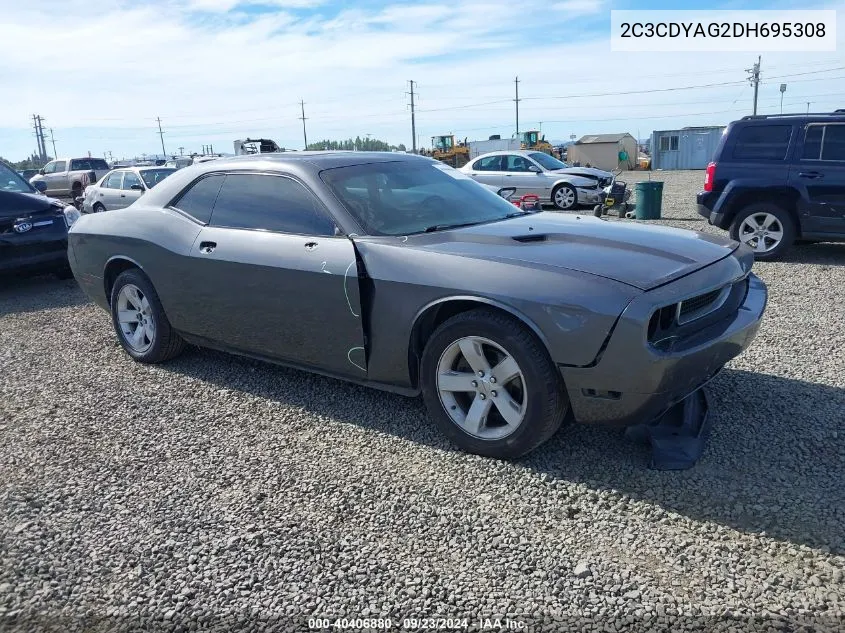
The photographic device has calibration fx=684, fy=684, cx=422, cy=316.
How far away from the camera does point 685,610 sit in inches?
91.4

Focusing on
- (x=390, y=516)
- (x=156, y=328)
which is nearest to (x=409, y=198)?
(x=390, y=516)

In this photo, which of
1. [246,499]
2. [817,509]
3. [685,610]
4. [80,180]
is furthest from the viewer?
[80,180]

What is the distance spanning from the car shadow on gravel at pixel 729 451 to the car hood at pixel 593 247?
845 mm

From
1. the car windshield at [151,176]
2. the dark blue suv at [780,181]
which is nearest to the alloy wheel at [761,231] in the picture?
the dark blue suv at [780,181]

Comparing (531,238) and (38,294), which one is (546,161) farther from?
(531,238)

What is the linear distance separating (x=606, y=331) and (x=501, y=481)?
0.88 metres

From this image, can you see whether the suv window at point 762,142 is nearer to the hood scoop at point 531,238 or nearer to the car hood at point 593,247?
the car hood at point 593,247

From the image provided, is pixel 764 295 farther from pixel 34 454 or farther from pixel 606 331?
pixel 34 454

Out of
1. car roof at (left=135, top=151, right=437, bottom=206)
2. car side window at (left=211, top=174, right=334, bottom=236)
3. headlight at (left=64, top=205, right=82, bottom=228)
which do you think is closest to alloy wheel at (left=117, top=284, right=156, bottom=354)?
car roof at (left=135, top=151, right=437, bottom=206)

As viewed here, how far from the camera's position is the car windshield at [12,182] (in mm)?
8688

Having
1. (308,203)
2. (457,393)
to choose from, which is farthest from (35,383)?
(457,393)

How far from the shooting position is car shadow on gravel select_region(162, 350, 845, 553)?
9.45 feet

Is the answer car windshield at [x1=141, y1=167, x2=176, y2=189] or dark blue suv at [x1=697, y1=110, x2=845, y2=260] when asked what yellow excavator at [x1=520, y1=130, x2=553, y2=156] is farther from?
dark blue suv at [x1=697, y1=110, x2=845, y2=260]

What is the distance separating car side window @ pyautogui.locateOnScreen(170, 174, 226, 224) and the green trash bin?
10.5 m
